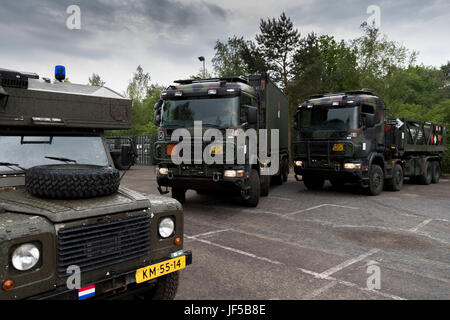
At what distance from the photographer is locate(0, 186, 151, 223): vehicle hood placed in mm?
2617

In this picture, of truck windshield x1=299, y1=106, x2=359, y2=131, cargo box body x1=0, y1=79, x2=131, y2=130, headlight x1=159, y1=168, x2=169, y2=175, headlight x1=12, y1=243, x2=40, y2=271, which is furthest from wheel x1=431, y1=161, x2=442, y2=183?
headlight x1=12, y1=243, x2=40, y2=271

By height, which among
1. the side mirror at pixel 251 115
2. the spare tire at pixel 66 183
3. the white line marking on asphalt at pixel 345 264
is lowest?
the white line marking on asphalt at pixel 345 264

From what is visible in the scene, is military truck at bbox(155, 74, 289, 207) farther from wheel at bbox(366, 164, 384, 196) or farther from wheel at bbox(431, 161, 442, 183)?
wheel at bbox(431, 161, 442, 183)

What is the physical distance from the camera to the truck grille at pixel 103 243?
2551 millimetres

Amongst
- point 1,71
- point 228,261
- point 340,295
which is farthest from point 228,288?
point 1,71

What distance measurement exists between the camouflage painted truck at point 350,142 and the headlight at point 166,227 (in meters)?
8.62

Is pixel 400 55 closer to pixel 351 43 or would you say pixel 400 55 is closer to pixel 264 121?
pixel 351 43

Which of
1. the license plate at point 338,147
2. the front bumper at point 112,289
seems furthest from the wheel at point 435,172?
the front bumper at point 112,289

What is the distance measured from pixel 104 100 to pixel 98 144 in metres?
0.54

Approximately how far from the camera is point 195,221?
25.5 ft

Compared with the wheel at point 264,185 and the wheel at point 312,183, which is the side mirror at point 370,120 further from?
the wheel at point 264,185

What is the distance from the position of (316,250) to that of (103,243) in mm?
4003

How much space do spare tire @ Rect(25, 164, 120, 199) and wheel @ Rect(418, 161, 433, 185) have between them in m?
15.9

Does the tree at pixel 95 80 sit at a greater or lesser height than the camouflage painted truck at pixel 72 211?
greater
